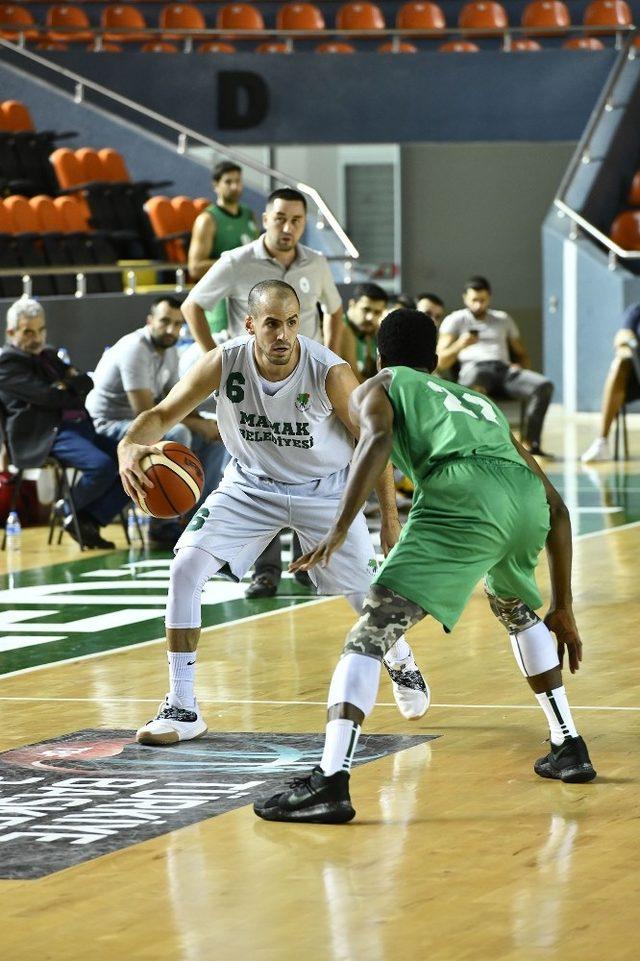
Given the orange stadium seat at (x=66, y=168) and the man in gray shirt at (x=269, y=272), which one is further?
the orange stadium seat at (x=66, y=168)

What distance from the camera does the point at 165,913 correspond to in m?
3.97

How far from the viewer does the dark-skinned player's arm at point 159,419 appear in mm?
5797

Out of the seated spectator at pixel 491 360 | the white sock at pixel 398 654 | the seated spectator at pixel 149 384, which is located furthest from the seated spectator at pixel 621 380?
the white sock at pixel 398 654

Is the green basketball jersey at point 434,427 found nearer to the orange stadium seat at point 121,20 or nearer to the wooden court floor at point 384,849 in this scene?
the wooden court floor at point 384,849

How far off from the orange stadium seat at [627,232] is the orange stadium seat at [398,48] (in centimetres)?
321

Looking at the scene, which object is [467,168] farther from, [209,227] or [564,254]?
[209,227]

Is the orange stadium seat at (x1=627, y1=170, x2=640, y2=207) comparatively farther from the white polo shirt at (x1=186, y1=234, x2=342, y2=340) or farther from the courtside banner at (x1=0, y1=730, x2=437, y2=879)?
the courtside banner at (x1=0, y1=730, x2=437, y2=879)

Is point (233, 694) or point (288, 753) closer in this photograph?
point (288, 753)

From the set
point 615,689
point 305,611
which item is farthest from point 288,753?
point 305,611

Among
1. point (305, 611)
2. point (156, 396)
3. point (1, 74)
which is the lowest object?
point (305, 611)

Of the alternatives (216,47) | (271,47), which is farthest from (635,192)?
(216,47)

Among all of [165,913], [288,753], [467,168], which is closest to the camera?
[165,913]

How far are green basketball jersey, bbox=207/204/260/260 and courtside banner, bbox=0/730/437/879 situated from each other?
711 centimetres

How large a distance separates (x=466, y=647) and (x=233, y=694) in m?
1.34
